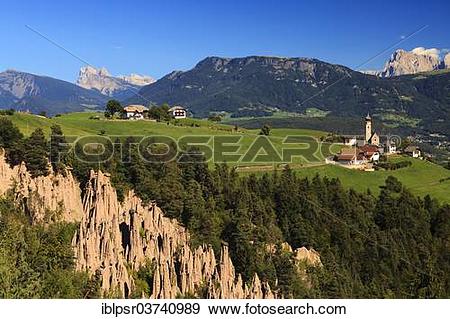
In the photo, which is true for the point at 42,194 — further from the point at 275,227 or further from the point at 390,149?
the point at 390,149

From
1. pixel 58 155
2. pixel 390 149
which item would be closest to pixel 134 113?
pixel 390 149

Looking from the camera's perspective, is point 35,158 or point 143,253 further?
point 35,158

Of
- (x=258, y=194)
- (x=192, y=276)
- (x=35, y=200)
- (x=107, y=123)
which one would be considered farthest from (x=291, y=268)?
(x=107, y=123)

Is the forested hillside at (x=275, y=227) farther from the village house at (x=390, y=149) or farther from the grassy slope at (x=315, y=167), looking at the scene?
the village house at (x=390, y=149)

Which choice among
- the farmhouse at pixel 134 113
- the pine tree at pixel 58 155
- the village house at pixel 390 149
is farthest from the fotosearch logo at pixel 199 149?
the farmhouse at pixel 134 113

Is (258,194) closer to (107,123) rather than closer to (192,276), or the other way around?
(192,276)

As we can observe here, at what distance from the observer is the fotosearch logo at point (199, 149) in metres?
39.2

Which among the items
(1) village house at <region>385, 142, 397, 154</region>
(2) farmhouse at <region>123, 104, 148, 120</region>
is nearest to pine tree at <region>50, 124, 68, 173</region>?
(2) farmhouse at <region>123, 104, 148, 120</region>

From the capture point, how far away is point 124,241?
105ft

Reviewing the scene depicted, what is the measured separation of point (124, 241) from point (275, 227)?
483 inches

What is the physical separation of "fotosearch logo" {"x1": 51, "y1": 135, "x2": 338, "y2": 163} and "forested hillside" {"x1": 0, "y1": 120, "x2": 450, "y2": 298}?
0.47 m

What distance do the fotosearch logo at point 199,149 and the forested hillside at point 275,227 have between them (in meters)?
0.47
